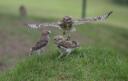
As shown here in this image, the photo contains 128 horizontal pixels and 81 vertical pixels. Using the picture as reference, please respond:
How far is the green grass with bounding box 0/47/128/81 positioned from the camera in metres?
8.08

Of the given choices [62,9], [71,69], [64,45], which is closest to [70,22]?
[64,45]

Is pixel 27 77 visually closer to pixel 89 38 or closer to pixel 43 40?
pixel 43 40

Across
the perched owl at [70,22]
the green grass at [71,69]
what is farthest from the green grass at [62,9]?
the green grass at [71,69]

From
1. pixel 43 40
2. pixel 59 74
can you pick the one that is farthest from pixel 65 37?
pixel 59 74

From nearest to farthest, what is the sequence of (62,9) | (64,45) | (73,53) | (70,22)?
1. (64,45)
2. (70,22)
3. (73,53)
4. (62,9)

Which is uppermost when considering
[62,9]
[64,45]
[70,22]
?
[70,22]

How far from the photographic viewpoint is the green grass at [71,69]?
26.5 ft

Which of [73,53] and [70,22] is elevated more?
[70,22]

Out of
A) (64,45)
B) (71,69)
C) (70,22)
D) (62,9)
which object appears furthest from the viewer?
(62,9)

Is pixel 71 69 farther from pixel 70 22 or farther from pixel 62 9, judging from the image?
pixel 62 9

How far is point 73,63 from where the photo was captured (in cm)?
848

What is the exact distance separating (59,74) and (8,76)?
102 centimetres

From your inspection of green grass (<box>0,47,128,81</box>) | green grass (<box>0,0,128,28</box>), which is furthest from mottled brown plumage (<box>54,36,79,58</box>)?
green grass (<box>0,0,128,28</box>)

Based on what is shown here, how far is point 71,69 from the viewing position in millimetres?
8281
